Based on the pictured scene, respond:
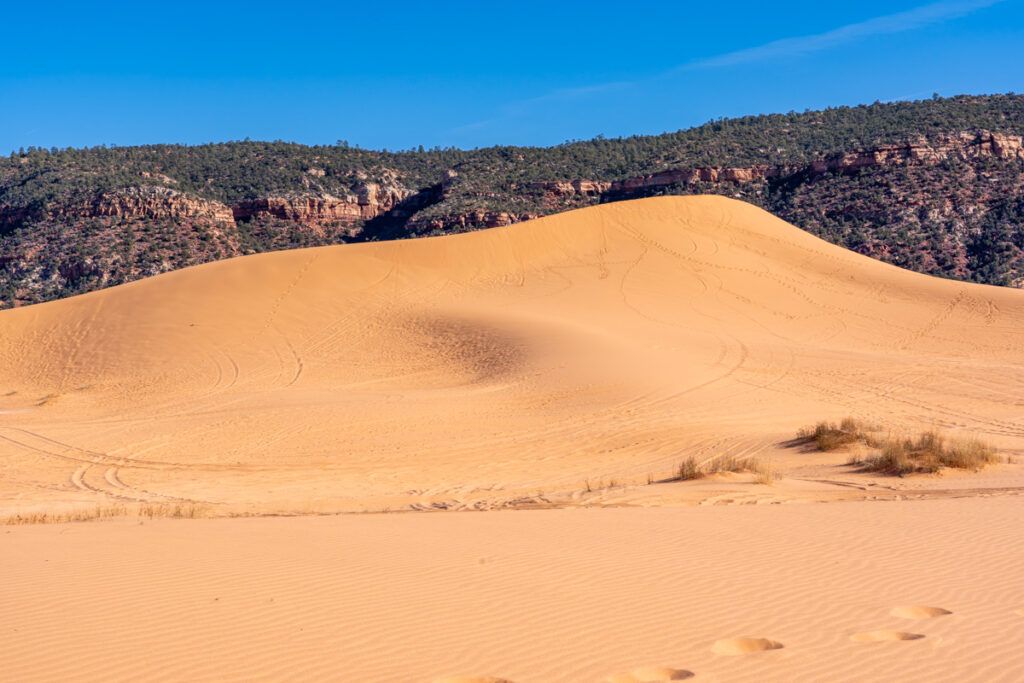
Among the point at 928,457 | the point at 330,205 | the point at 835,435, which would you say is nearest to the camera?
the point at 928,457

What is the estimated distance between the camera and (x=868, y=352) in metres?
25.8

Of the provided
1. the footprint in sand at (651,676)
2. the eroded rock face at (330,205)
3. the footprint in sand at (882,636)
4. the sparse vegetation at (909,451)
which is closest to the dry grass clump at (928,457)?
the sparse vegetation at (909,451)

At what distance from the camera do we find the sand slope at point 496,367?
14.9 m

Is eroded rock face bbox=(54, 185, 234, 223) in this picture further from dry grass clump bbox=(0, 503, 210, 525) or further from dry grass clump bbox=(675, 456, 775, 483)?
dry grass clump bbox=(675, 456, 775, 483)

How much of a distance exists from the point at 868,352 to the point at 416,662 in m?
23.3

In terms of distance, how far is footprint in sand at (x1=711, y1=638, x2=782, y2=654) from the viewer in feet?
16.7

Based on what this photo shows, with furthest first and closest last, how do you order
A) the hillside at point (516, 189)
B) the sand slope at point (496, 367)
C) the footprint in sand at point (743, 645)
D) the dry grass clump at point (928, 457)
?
the hillside at point (516, 189) < the sand slope at point (496, 367) < the dry grass clump at point (928, 457) < the footprint in sand at point (743, 645)

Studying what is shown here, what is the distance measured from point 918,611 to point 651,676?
7.04 ft

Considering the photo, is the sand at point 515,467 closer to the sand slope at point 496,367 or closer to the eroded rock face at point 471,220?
the sand slope at point 496,367

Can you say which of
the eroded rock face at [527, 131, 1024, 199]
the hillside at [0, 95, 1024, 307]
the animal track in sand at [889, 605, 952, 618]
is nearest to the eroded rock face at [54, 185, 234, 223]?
the hillside at [0, 95, 1024, 307]

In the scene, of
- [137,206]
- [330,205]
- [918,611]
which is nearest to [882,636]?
[918,611]

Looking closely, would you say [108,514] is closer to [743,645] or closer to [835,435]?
[743,645]

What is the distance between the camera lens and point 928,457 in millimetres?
13180

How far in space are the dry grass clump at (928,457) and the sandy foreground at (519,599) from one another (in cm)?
374
